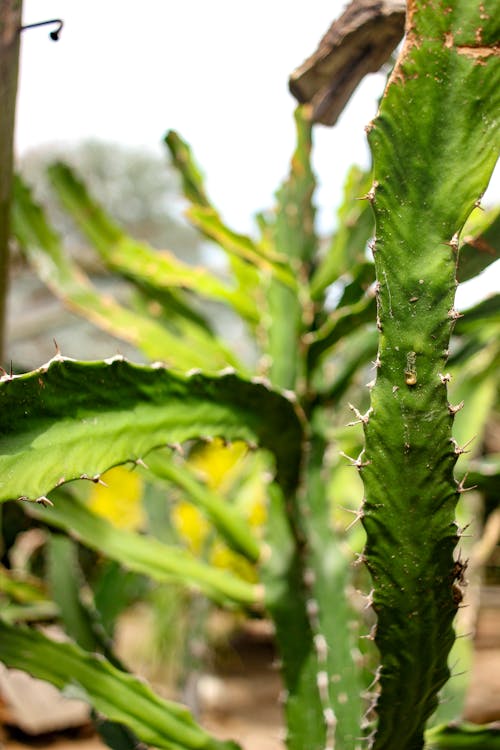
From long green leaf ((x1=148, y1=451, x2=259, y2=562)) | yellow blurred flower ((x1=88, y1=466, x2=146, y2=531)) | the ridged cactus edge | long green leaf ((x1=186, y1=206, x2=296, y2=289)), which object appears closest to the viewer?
the ridged cactus edge

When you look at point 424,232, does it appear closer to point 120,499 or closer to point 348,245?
point 348,245

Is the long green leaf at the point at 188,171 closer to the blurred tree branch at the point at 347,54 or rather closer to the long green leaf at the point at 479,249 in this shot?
the blurred tree branch at the point at 347,54

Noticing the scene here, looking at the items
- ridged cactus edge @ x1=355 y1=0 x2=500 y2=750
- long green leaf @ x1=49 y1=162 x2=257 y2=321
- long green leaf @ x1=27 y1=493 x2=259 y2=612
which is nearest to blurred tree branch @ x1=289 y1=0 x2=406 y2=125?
ridged cactus edge @ x1=355 y1=0 x2=500 y2=750

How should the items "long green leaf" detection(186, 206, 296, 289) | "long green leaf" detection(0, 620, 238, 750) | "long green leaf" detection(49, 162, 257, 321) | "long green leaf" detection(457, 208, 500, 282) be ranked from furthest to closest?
1. "long green leaf" detection(49, 162, 257, 321)
2. "long green leaf" detection(186, 206, 296, 289)
3. "long green leaf" detection(0, 620, 238, 750)
4. "long green leaf" detection(457, 208, 500, 282)

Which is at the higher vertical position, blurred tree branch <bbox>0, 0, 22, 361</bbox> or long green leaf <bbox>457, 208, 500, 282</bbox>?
blurred tree branch <bbox>0, 0, 22, 361</bbox>

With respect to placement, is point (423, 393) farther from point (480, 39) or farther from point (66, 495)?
point (66, 495)

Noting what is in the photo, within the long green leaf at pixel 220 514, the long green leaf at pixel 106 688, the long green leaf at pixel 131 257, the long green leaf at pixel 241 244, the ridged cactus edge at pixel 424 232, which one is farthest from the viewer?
the long green leaf at pixel 131 257

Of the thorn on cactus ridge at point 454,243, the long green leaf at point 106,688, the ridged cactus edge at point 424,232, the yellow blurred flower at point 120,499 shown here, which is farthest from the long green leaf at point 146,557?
the yellow blurred flower at point 120,499

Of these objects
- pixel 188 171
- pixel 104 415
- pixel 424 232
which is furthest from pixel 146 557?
pixel 424 232

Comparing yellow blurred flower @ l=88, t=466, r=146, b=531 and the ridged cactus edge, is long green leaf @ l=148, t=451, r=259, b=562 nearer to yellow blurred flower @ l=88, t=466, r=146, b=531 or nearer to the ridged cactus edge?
the ridged cactus edge
